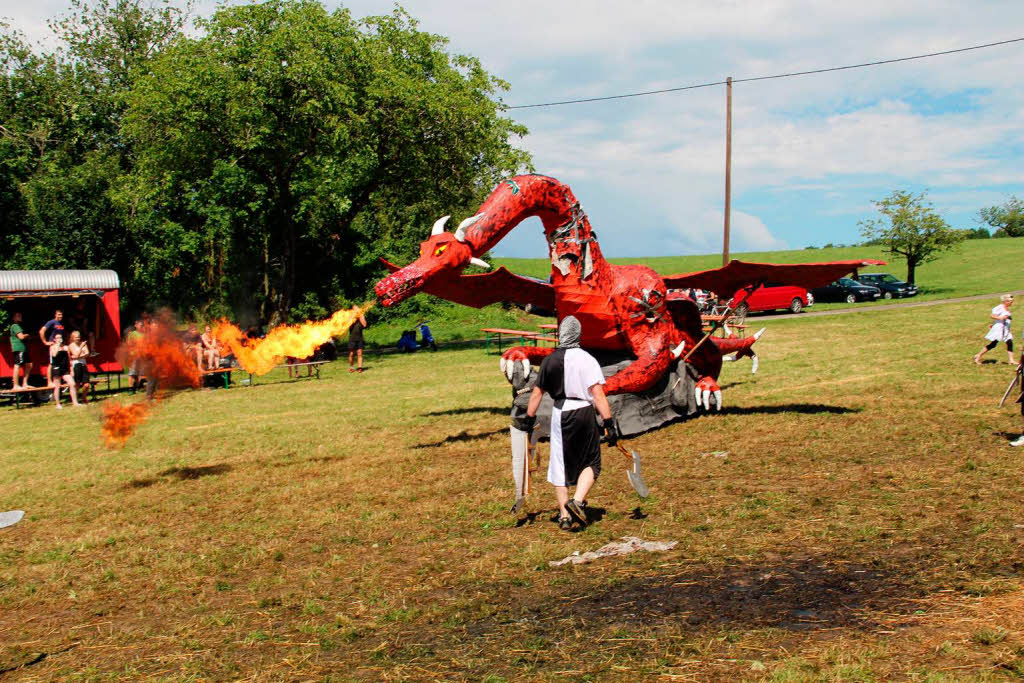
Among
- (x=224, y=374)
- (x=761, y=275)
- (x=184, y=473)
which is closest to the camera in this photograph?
(x=184, y=473)

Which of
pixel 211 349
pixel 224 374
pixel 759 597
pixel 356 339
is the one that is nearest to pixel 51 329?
pixel 211 349

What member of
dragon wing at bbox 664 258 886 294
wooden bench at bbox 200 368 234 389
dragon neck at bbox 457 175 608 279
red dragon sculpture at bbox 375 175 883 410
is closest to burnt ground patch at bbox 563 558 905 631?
red dragon sculpture at bbox 375 175 883 410

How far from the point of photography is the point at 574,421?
25.5ft

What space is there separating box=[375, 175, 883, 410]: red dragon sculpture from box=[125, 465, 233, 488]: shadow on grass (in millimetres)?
3812

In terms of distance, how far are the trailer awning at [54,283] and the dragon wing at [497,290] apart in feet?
42.8

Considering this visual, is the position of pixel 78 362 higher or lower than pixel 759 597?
higher

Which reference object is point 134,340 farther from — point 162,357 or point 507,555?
point 507,555

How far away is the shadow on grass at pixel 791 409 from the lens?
13.3m

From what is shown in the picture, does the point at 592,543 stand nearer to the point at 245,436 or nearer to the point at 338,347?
the point at 245,436

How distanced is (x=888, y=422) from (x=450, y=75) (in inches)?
842

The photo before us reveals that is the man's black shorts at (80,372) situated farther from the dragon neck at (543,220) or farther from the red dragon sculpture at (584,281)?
the dragon neck at (543,220)

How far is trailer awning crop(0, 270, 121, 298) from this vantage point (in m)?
20.4

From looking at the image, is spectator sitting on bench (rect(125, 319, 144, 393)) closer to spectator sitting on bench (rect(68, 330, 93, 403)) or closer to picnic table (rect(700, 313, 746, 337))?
spectator sitting on bench (rect(68, 330, 93, 403))

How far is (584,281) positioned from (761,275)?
295 centimetres
